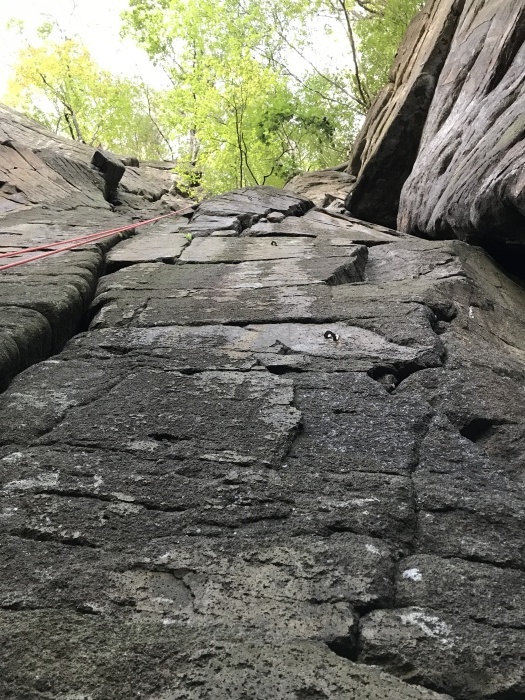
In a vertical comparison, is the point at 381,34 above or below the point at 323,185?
above

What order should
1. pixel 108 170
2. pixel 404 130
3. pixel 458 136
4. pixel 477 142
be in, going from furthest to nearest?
pixel 108 170 → pixel 404 130 → pixel 458 136 → pixel 477 142

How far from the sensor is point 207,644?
152 centimetres

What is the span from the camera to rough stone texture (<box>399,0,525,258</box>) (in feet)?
13.9

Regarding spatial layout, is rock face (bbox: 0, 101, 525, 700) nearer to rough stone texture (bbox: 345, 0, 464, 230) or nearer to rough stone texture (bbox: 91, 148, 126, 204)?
rough stone texture (bbox: 345, 0, 464, 230)

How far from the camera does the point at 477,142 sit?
514 cm

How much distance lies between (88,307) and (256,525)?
2.66 m

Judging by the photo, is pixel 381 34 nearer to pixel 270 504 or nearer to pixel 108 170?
pixel 108 170

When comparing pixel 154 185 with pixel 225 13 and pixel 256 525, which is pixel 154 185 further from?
pixel 256 525

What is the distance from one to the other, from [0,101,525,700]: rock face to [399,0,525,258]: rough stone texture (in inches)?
30.6

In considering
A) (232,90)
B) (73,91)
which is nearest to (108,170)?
(232,90)

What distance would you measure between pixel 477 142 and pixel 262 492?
4.42 meters

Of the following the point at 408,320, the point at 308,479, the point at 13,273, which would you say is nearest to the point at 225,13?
the point at 13,273

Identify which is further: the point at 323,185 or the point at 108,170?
the point at 323,185

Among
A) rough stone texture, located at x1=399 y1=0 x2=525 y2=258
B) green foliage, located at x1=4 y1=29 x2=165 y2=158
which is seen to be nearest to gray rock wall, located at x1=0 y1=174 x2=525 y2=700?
rough stone texture, located at x1=399 y1=0 x2=525 y2=258
